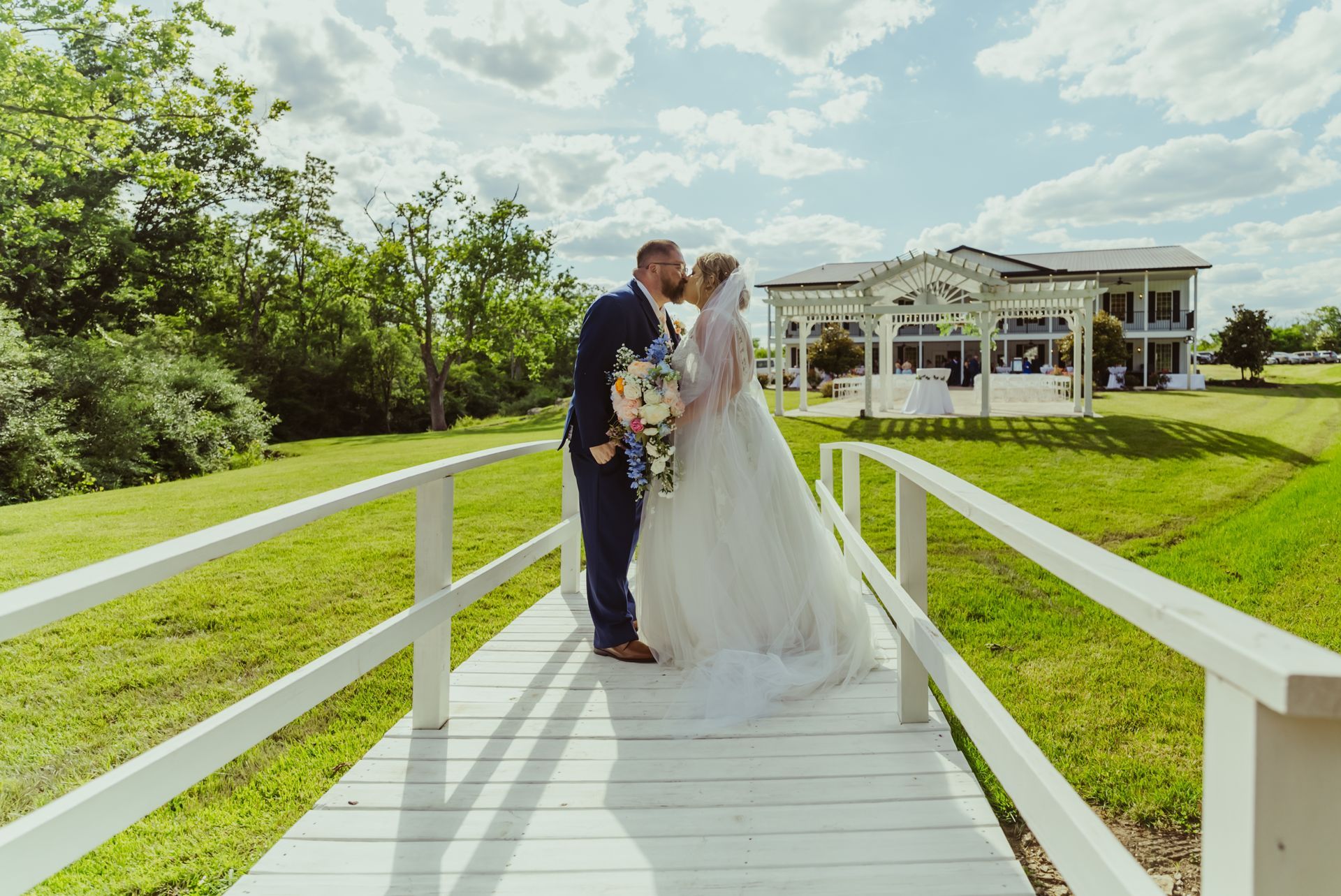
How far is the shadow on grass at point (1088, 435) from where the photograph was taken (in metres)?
13.0

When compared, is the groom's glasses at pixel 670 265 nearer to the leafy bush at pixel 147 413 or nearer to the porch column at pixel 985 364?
the leafy bush at pixel 147 413

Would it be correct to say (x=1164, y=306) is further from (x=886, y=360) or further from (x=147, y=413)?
(x=147, y=413)

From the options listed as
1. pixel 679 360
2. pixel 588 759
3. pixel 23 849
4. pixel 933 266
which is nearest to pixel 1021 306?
pixel 933 266

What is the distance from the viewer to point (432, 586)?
3117 mm

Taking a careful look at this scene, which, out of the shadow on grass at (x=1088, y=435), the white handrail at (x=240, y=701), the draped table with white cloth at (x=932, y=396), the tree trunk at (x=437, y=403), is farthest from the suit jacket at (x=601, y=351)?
the tree trunk at (x=437, y=403)

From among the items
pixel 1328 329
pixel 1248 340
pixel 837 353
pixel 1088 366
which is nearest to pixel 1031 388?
pixel 1088 366

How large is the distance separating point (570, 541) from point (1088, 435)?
486 inches

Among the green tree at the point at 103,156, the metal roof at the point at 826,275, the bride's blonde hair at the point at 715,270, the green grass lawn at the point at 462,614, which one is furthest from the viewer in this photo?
the metal roof at the point at 826,275

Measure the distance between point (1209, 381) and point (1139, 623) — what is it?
41882mm

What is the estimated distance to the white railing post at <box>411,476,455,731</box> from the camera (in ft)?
10.1

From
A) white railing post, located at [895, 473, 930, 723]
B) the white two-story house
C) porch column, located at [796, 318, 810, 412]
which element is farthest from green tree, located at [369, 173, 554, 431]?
white railing post, located at [895, 473, 930, 723]

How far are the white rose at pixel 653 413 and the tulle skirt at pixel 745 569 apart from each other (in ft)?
0.89

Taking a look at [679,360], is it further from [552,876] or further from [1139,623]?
[1139,623]

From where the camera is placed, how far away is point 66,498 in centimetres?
1189
